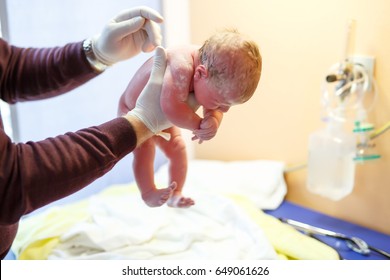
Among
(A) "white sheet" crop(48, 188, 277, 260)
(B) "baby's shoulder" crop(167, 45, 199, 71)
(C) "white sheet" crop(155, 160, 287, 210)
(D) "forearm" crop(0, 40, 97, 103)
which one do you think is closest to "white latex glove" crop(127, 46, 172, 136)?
(B) "baby's shoulder" crop(167, 45, 199, 71)

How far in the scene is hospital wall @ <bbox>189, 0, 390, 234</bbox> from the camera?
84cm

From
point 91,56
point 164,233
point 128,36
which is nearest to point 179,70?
point 128,36

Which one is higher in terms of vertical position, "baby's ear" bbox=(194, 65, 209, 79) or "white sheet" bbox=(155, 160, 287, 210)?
"baby's ear" bbox=(194, 65, 209, 79)

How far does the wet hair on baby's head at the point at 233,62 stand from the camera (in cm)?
51

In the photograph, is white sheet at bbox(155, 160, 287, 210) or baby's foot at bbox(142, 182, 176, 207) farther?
white sheet at bbox(155, 160, 287, 210)

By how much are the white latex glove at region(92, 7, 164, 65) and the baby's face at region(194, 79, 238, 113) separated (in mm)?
135

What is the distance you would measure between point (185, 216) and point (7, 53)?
66cm

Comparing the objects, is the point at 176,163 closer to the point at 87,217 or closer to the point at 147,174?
the point at 147,174

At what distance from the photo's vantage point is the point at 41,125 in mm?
947

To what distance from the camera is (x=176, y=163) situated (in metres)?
0.71

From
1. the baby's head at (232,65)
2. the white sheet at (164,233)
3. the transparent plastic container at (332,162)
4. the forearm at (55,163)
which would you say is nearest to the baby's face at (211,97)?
the baby's head at (232,65)

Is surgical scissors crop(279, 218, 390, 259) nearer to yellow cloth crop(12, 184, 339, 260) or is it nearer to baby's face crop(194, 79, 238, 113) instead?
yellow cloth crop(12, 184, 339, 260)

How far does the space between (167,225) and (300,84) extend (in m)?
0.56

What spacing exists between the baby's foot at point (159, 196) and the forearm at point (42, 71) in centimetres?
31
